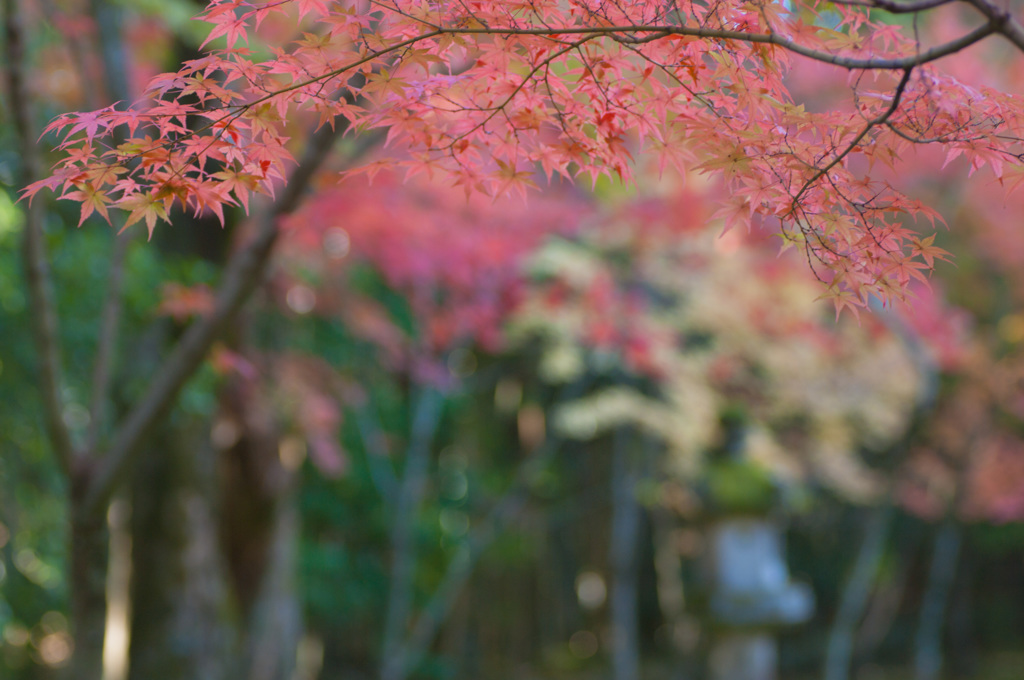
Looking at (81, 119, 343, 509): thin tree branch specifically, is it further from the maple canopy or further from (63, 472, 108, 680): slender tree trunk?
the maple canopy

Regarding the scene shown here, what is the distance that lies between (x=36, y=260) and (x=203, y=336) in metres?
0.57

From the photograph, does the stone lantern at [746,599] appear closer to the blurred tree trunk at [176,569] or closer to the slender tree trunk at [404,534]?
the slender tree trunk at [404,534]

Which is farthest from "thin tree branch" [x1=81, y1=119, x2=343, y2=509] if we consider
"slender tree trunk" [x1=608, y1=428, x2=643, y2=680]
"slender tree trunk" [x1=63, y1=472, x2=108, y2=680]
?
"slender tree trunk" [x1=608, y1=428, x2=643, y2=680]

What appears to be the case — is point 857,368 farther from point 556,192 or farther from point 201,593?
point 201,593

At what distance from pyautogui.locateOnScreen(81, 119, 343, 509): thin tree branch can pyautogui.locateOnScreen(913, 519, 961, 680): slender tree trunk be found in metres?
9.05

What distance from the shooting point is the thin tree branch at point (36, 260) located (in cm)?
230

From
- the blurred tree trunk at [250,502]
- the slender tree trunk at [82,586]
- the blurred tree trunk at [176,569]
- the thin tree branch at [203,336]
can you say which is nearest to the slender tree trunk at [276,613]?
the blurred tree trunk at [250,502]

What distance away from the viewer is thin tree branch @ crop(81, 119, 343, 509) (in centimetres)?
250

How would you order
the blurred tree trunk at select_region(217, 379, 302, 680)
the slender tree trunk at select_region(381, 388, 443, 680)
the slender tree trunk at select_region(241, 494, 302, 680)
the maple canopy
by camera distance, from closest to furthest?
the maple canopy, the blurred tree trunk at select_region(217, 379, 302, 680), the slender tree trunk at select_region(241, 494, 302, 680), the slender tree trunk at select_region(381, 388, 443, 680)

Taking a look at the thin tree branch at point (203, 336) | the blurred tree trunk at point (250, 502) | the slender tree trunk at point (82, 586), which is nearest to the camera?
the thin tree branch at point (203, 336)

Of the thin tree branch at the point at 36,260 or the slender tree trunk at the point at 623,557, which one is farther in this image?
the slender tree trunk at the point at 623,557

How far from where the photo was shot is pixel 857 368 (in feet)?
23.0

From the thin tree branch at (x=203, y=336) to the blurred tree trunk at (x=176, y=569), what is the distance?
1.22 m

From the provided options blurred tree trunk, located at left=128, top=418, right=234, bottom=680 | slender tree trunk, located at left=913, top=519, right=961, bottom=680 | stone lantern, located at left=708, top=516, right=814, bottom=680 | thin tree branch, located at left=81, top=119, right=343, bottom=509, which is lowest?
slender tree trunk, located at left=913, top=519, right=961, bottom=680
